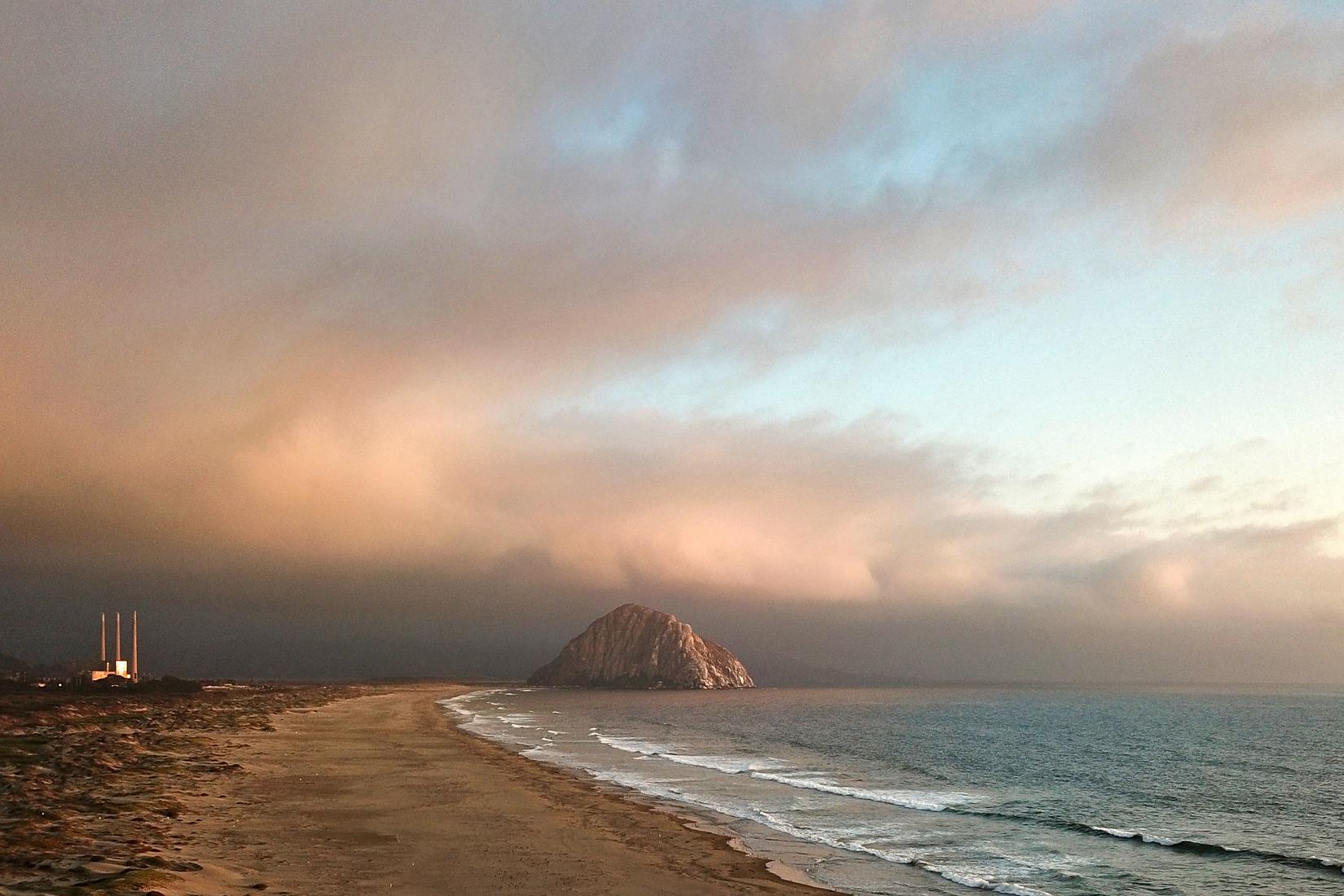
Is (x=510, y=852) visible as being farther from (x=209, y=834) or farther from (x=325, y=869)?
(x=209, y=834)

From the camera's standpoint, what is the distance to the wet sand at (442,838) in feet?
74.1

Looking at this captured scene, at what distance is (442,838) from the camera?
2866cm

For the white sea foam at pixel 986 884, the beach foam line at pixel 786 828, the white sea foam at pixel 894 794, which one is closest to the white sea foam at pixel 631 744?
the beach foam line at pixel 786 828

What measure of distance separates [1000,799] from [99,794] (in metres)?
42.7

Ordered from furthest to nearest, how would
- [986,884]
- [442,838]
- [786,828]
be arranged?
[786,828] < [442,838] < [986,884]

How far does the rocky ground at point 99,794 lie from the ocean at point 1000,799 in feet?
58.5

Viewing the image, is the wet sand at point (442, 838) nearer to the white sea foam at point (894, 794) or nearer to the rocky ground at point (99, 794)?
the rocky ground at point (99, 794)

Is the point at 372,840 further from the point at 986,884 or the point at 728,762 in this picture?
the point at 728,762

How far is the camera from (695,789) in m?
47.4

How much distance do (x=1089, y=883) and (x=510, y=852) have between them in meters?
18.3

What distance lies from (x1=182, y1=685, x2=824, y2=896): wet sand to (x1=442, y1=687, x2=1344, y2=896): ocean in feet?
11.6

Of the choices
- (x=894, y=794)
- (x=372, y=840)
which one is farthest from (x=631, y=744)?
(x=372, y=840)

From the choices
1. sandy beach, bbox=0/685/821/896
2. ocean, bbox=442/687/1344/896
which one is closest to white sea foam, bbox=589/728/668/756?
ocean, bbox=442/687/1344/896

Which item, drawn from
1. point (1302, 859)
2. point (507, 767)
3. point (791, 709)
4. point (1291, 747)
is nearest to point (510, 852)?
point (507, 767)
